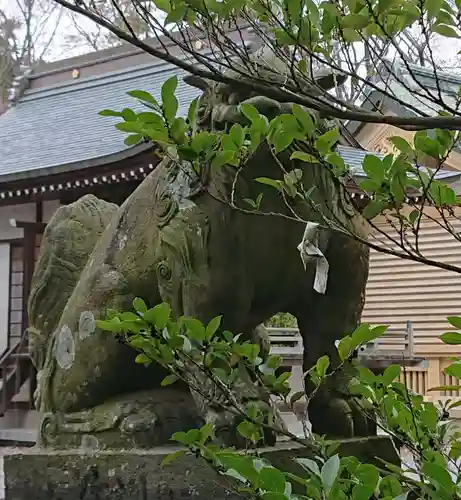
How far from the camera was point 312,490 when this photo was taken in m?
0.86

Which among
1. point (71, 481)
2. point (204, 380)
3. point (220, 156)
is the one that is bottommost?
A: point (71, 481)

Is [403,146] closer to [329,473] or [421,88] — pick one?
[421,88]

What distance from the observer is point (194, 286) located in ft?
6.01

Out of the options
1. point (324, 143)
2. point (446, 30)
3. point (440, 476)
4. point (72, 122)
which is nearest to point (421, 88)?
point (446, 30)

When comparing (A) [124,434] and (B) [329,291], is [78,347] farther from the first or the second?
(B) [329,291]

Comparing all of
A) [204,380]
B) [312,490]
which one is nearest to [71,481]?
[204,380]

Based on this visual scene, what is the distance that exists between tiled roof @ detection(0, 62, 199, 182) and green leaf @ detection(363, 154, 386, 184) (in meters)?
6.99

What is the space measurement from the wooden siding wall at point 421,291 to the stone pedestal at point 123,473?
8.56 m

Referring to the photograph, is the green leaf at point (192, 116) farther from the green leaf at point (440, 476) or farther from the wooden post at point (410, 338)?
the wooden post at point (410, 338)

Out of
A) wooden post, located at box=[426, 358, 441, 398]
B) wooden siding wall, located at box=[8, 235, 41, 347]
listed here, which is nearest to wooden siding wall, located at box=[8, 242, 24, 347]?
wooden siding wall, located at box=[8, 235, 41, 347]

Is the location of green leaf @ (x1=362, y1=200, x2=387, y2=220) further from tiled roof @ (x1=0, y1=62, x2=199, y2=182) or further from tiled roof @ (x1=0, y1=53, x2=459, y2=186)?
tiled roof @ (x1=0, y1=62, x2=199, y2=182)

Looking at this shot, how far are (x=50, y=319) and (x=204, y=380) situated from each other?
778 mm

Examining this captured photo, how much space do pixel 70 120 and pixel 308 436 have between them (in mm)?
10144

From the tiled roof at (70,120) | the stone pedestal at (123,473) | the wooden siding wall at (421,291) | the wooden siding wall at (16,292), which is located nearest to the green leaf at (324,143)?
the stone pedestal at (123,473)
